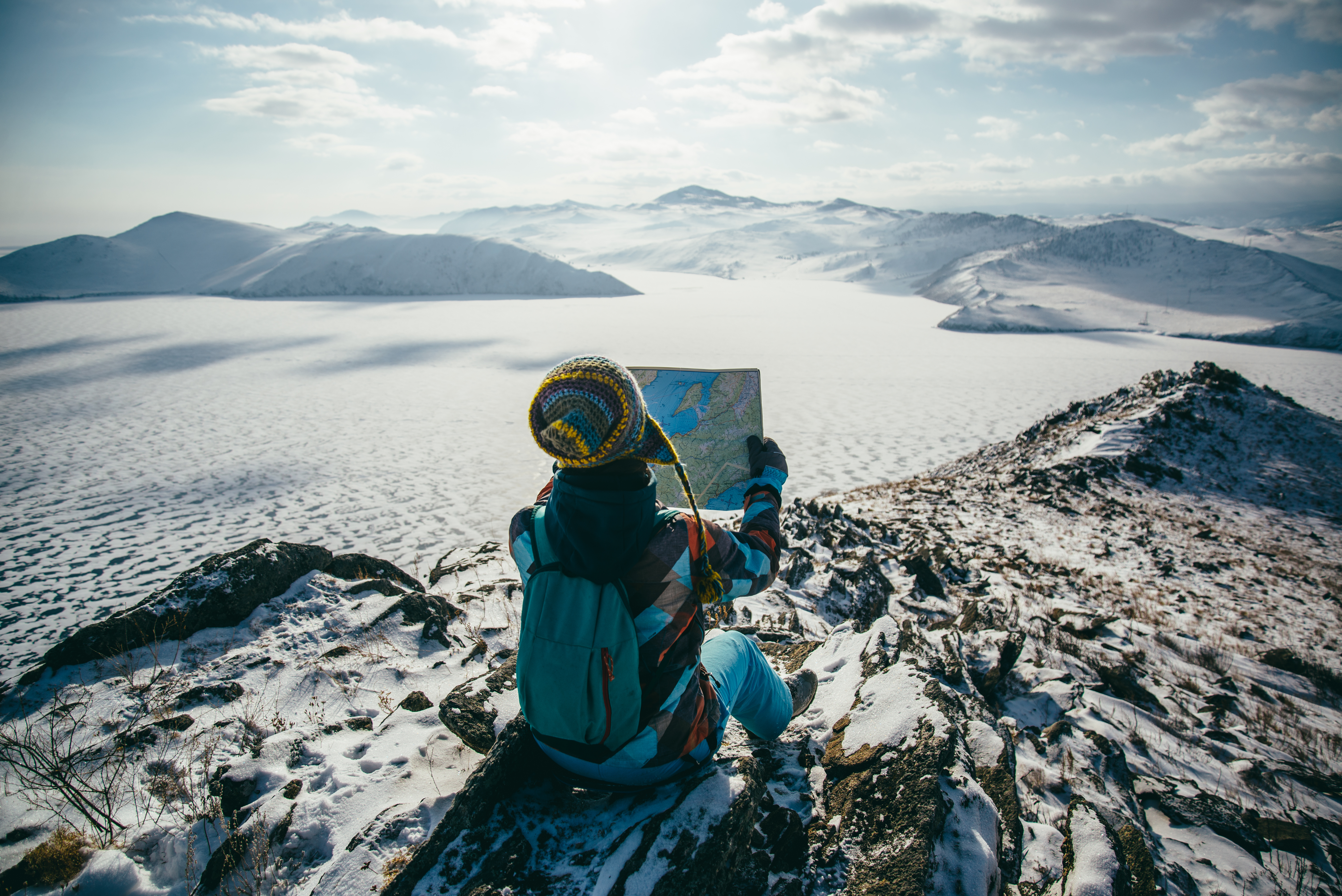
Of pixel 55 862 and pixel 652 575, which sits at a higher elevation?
pixel 652 575

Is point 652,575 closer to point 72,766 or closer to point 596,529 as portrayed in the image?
point 596,529

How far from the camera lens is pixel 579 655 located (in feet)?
5.43

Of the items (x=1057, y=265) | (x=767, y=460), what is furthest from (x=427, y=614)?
(x=1057, y=265)

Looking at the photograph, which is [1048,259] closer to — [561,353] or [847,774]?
[561,353]

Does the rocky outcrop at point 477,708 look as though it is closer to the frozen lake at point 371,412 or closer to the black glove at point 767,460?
the black glove at point 767,460

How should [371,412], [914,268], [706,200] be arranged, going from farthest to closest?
[706,200] → [914,268] → [371,412]

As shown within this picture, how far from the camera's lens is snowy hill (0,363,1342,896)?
197 centimetres

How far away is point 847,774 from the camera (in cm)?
233

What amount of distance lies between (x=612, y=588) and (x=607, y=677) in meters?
0.26

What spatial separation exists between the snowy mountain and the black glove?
39.5 metres

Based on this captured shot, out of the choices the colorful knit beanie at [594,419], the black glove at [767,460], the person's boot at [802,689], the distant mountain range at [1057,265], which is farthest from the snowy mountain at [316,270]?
the colorful knit beanie at [594,419]

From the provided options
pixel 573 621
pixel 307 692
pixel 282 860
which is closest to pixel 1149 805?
pixel 573 621

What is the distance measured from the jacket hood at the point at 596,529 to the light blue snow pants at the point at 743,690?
2.56ft

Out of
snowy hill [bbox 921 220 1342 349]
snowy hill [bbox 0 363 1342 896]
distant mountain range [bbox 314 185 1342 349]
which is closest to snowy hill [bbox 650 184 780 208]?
distant mountain range [bbox 314 185 1342 349]
